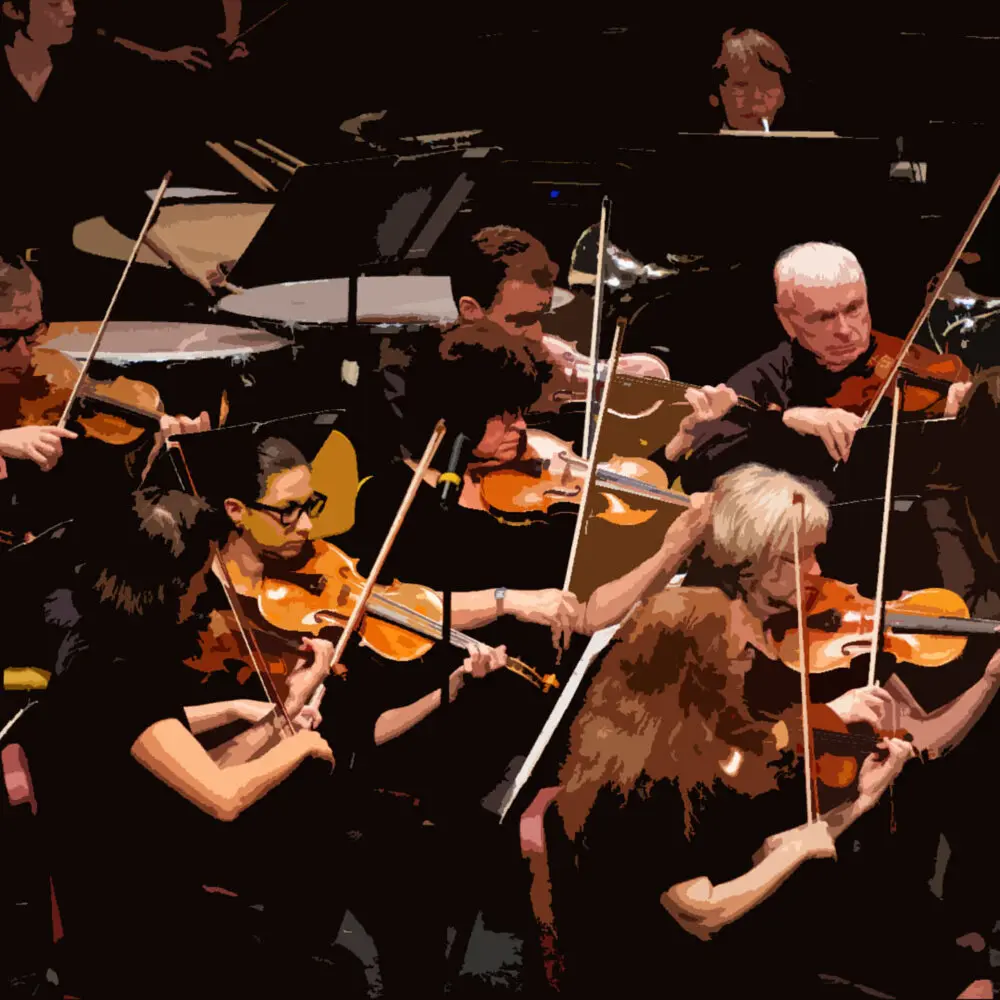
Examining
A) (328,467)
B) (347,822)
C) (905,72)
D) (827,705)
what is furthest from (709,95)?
(347,822)

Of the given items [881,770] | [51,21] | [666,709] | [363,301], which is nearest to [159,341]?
[363,301]

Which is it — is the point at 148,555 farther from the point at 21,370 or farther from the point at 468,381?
the point at 468,381

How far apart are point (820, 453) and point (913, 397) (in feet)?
0.85

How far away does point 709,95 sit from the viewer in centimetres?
277

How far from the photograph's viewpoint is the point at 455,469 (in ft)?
9.09

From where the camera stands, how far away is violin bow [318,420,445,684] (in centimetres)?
269

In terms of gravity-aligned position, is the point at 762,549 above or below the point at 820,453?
below

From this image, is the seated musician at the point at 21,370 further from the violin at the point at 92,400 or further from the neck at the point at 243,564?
the neck at the point at 243,564

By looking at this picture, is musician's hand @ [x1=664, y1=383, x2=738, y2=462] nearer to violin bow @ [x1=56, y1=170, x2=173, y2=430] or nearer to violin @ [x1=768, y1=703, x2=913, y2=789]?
violin @ [x1=768, y1=703, x2=913, y2=789]

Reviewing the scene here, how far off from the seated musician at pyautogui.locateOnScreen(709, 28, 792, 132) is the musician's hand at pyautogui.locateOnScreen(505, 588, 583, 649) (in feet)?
3.94

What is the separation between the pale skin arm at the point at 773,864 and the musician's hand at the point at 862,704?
0.30 feet

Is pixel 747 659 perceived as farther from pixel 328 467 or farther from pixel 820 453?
pixel 328 467

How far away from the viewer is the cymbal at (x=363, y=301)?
272 cm

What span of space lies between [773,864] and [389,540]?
1.17 metres
